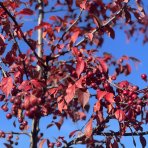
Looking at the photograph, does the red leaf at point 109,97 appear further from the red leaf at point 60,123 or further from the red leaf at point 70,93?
the red leaf at point 60,123

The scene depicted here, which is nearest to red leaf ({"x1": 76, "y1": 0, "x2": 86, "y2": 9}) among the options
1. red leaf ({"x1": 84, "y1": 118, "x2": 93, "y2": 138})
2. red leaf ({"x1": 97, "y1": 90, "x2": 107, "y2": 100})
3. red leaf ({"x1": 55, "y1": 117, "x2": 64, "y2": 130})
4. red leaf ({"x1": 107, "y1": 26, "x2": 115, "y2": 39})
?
red leaf ({"x1": 107, "y1": 26, "x2": 115, "y2": 39})

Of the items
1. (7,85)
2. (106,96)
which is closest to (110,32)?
(106,96)

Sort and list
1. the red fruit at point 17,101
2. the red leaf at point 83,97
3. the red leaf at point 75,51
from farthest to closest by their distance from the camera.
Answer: the red leaf at point 75,51 → the red fruit at point 17,101 → the red leaf at point 83,97

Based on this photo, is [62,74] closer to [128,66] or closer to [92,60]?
[92,60]

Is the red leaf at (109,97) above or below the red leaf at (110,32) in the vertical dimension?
below

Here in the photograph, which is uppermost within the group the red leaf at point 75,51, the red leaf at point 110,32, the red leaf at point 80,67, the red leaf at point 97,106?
the red leaf at point 110,32

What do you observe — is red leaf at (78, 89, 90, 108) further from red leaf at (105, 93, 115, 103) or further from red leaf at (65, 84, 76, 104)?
red leaf at (105, 93, 115, 103)

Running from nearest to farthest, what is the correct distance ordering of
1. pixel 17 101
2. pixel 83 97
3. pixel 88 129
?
pixel 83 97 → pixel 17 101 → pixel 88 129

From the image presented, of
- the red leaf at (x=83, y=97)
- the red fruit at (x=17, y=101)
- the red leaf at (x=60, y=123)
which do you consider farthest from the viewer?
the red leaf at (x=60, y=123)

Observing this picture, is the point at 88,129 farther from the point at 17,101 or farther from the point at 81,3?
the point at 81,3

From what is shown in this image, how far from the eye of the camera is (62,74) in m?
3.52

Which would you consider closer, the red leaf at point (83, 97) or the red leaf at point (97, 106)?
the red leaf at point (83, 97)

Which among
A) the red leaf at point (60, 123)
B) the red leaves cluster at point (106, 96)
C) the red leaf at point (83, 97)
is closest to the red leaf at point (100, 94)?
the red leaves cluster at point (106, 96)

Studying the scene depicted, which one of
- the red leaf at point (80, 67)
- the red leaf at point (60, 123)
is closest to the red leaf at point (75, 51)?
the red leaf at point (80, 67)
